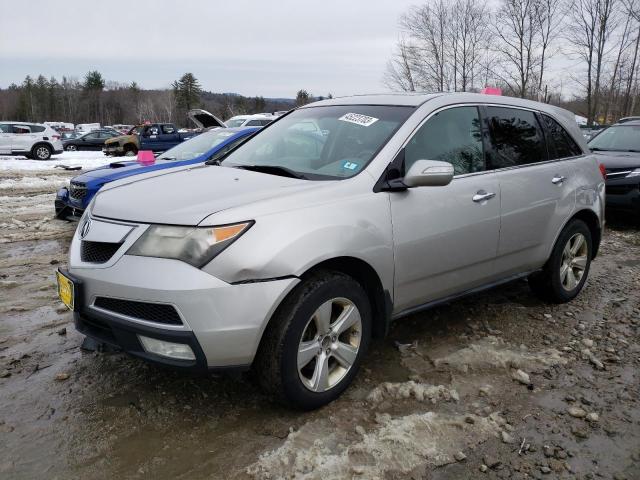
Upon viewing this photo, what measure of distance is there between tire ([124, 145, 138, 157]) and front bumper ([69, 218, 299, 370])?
24.2m

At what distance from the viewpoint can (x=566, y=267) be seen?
181 inches

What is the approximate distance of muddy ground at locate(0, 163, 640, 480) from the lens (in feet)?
8.22

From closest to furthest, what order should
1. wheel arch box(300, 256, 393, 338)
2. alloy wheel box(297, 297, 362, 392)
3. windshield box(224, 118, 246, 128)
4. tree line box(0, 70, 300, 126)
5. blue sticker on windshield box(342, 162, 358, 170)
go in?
alloy wheel box(297, 297, 362, 392) < wheel arch box(300, 256, 393, 338) < blue sticker on windshield box(342, 162, 358, 170) < windshield box(224, 118, 246, 128) < tree line box(0, 70, 300, 126)

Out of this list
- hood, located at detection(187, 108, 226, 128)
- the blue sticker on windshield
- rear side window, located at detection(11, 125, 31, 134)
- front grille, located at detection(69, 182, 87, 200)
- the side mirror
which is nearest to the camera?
the side mirror

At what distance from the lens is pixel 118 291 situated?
255cm

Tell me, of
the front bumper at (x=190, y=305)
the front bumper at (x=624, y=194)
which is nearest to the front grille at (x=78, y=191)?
the front bumper at (x=190, y=305)

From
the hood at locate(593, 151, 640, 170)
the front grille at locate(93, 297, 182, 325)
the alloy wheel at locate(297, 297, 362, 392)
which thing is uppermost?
the hood at locate(593, 151, 640, 170)

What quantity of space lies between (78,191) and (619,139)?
28.5 ft

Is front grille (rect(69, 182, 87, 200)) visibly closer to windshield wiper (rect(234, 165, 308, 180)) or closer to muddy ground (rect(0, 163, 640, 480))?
muddy ground (rect(0, 163, 640, 480))

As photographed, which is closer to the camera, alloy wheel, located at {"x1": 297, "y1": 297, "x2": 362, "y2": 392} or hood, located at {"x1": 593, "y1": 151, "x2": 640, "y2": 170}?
alloy wheel, located at {"x1": 297, "y1": 297, "x2": 362, "y2": 392}

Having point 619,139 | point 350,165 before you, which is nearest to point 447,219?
point 350,165

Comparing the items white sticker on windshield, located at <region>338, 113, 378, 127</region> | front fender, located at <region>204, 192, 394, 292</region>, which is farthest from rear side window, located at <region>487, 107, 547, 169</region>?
front fender, located at <region>204, 192, 394, 292</region>

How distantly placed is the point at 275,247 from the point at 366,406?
1.10 meters

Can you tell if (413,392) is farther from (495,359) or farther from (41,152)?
(41,152)
